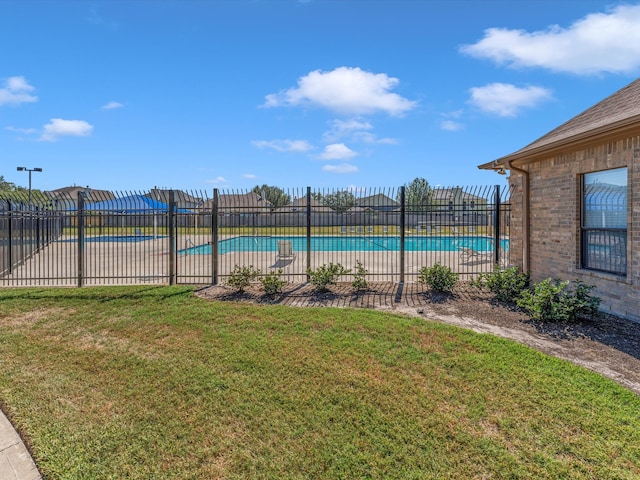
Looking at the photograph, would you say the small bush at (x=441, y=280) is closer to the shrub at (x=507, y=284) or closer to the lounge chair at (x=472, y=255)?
A: the shrub at (x=507, y=284)

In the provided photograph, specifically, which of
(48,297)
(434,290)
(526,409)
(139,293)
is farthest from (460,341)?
(48,297)

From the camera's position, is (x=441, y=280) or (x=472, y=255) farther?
(x=472, y=255)

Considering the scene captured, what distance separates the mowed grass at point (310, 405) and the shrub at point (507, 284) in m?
2.31

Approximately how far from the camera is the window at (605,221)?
5.45 metres

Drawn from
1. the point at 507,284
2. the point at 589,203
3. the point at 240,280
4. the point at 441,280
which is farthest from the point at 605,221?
→ the point at 240,280

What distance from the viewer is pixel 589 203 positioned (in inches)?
239

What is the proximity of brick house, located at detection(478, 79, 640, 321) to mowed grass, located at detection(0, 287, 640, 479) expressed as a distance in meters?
2.60

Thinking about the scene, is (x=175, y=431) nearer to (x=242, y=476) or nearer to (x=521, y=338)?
(x=242, y=476)

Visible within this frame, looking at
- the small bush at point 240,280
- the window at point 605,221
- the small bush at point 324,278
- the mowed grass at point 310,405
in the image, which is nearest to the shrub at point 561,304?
the window at point 605,221

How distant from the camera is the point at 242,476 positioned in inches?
96.7

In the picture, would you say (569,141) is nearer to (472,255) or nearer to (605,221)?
(605,221)

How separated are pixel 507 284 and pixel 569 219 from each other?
1537mm

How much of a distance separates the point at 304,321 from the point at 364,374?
1852 millimetres

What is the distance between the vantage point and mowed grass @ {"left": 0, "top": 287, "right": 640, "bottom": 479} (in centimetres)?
255
